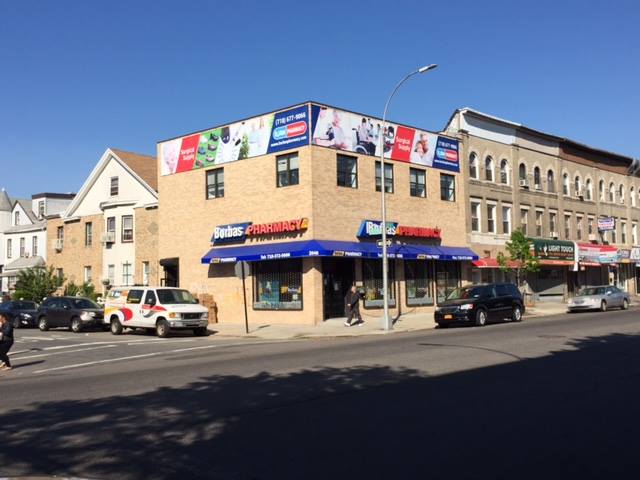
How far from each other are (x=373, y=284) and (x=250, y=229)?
6.16m

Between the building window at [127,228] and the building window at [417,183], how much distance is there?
1694 centimetres

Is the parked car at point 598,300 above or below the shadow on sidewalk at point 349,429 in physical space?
above

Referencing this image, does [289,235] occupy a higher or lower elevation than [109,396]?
higher

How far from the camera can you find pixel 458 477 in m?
5.66

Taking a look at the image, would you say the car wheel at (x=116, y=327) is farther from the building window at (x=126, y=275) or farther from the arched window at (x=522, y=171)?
the arched window at (x=522, y=171)

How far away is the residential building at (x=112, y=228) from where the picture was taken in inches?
1468

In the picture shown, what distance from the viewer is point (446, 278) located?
33.8 m

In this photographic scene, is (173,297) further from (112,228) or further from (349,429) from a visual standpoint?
(349,429)

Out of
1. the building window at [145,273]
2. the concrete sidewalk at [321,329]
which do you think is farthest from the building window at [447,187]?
the building window at [145,273]

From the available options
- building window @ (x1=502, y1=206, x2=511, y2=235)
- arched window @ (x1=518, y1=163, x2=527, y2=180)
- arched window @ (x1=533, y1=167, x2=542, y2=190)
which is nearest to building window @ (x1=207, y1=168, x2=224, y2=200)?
building window @ (x1=502, y1=206, x2=511, y2=235)

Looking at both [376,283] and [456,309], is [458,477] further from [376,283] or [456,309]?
[376,283]

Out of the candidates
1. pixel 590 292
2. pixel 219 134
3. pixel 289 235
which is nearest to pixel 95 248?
pixel 219 134

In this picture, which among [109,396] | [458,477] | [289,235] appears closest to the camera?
[458,477]

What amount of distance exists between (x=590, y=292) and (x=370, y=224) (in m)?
12.4
